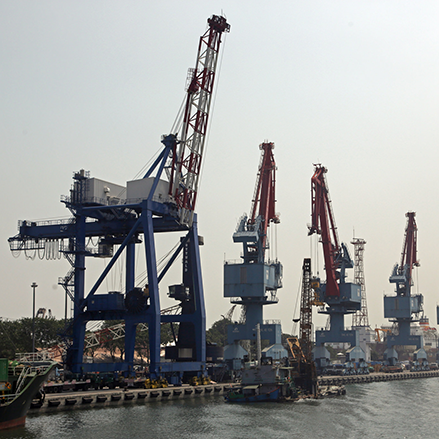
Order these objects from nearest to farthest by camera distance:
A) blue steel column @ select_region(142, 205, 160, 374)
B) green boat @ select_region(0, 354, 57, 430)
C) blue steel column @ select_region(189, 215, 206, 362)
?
green boat @ select_region(0, 354, 57, 430), blue steel column @ select_region(142, 205, 160, 374), blue steel column @ select_region(189, 215, 206, 362)

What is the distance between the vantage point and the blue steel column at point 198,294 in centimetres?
7856

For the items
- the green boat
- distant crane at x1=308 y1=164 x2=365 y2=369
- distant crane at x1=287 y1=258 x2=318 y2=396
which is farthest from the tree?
the green boat

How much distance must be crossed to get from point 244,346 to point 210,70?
49835 millimetres

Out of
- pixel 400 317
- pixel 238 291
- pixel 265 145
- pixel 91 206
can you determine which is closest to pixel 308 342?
pixel 238 291

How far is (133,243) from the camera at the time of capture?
265 feet

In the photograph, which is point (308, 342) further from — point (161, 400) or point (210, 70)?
point (210, 70)

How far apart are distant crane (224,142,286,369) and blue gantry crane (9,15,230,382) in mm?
15746

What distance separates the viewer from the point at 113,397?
61.7 meters

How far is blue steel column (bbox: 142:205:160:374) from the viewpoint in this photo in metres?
71.4

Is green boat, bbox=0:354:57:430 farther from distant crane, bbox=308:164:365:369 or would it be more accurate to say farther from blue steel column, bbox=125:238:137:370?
distant crane, bbox=308:164:365:369

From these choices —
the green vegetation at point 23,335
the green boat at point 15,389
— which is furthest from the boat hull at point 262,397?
the green vegetation at point 23,335

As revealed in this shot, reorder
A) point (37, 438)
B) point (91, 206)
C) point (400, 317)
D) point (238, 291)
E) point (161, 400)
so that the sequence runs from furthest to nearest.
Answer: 1. point (400, 317)
2. point (238, 291)
3. point (91, 206)
4. point (161, 400)
5. point (37, 438)

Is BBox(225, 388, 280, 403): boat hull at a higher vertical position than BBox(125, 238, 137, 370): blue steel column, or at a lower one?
lower

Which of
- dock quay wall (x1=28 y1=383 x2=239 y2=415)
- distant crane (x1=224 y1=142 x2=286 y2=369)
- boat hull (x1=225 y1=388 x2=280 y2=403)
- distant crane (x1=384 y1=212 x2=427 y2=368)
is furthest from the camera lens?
distant crane (x1=384 y1=212 x2=427 y2=368)
